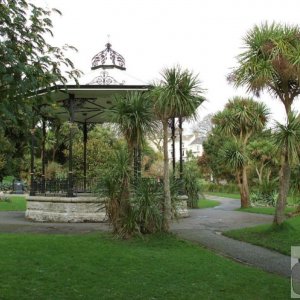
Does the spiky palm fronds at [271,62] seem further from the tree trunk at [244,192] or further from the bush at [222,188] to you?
the bush at [222,188]

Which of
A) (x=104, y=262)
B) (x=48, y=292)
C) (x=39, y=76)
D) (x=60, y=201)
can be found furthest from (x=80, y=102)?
(x=39, y=76)

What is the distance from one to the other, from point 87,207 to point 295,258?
Answer: 28.8ft

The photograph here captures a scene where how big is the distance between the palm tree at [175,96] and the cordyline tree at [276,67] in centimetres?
182

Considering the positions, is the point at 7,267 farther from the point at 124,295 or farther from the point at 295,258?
the point at 295,258

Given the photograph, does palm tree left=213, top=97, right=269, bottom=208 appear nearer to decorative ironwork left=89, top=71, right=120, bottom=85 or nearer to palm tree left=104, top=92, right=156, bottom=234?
decorative ironwork left=89, top=71, right=120, bottom=85

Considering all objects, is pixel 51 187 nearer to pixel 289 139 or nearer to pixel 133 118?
pixel 133 118

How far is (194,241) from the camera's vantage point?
1195cm

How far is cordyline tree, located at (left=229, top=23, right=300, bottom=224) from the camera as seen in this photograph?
12.2 m

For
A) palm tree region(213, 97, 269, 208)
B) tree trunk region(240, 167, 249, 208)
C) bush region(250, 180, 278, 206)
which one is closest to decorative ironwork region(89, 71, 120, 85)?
palm tree region(213, 97, 269, 208)

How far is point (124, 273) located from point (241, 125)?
1776cm

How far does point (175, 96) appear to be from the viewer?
11.6 m

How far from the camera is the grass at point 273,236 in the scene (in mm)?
10967

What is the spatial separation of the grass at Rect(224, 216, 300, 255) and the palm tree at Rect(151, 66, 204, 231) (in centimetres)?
234

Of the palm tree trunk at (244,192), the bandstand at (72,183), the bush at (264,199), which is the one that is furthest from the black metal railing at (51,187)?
the bush at (264,199)
